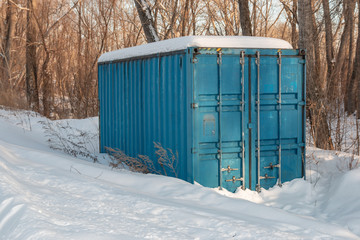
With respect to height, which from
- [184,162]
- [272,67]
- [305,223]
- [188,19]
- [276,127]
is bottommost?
[305,223]

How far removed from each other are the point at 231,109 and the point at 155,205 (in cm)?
261

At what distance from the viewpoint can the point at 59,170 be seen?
749 cm

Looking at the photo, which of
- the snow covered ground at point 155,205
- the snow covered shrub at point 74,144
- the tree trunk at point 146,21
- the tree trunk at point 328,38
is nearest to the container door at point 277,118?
the snow covered ground at point 155,205

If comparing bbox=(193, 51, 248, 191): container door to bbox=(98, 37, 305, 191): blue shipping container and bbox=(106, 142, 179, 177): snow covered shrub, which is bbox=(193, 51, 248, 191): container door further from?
bbox=(106, 142, 179, 177): snow covered shrub

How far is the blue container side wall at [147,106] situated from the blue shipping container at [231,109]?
20 mm

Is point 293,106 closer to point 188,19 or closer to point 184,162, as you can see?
point 184,162

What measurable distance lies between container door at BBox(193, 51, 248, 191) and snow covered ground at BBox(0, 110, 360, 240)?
450 millimetres

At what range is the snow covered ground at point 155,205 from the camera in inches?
189

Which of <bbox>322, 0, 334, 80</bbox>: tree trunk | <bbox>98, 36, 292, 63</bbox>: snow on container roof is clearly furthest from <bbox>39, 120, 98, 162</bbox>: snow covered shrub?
<bbox>322, 0, 334, 80</bbox>: tree trunk

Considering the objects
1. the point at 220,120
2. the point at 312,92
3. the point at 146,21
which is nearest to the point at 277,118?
the point at 220,120

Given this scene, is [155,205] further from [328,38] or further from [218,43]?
[328,38]

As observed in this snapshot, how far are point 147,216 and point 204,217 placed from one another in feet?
2.13

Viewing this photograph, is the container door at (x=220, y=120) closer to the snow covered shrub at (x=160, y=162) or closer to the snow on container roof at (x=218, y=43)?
the snow on container roof at (x=218, y=43)

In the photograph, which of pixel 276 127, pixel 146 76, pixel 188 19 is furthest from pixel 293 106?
pixel 188 19
